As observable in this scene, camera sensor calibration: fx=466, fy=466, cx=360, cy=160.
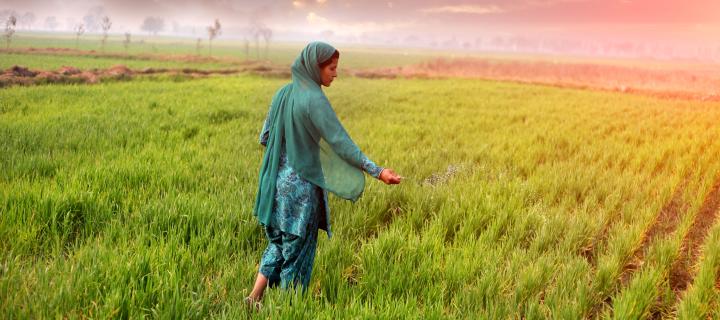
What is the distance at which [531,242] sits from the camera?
399 cm

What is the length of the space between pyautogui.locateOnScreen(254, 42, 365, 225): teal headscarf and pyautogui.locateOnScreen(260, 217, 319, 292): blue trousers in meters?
0.19

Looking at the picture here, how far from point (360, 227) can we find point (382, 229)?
21cm

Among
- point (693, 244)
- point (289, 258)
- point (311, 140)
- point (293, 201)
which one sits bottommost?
point (693, 244)

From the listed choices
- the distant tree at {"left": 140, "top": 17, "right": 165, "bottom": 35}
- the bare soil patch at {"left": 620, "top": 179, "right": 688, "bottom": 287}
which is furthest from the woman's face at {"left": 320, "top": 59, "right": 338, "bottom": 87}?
the distant tree at {"left": 140, "top": 17, "right": 165, "bottom": 35}

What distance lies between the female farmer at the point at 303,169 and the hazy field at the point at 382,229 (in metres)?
0.26

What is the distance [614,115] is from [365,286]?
45.1 feet

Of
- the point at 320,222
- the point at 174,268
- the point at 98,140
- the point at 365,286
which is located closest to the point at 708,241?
the point at 365,286

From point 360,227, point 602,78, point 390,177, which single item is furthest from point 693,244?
point 602,78

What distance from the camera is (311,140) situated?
2.67 m

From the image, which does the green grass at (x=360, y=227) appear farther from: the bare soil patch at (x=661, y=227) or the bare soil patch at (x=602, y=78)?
the bare soil patch at (x=602, y=78)

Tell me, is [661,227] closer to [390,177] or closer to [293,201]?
[390,177]

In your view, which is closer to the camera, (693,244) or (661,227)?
(693,244)

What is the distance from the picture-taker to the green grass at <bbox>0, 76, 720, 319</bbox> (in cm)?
272

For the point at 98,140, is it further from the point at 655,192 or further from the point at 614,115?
the point at 614,115
